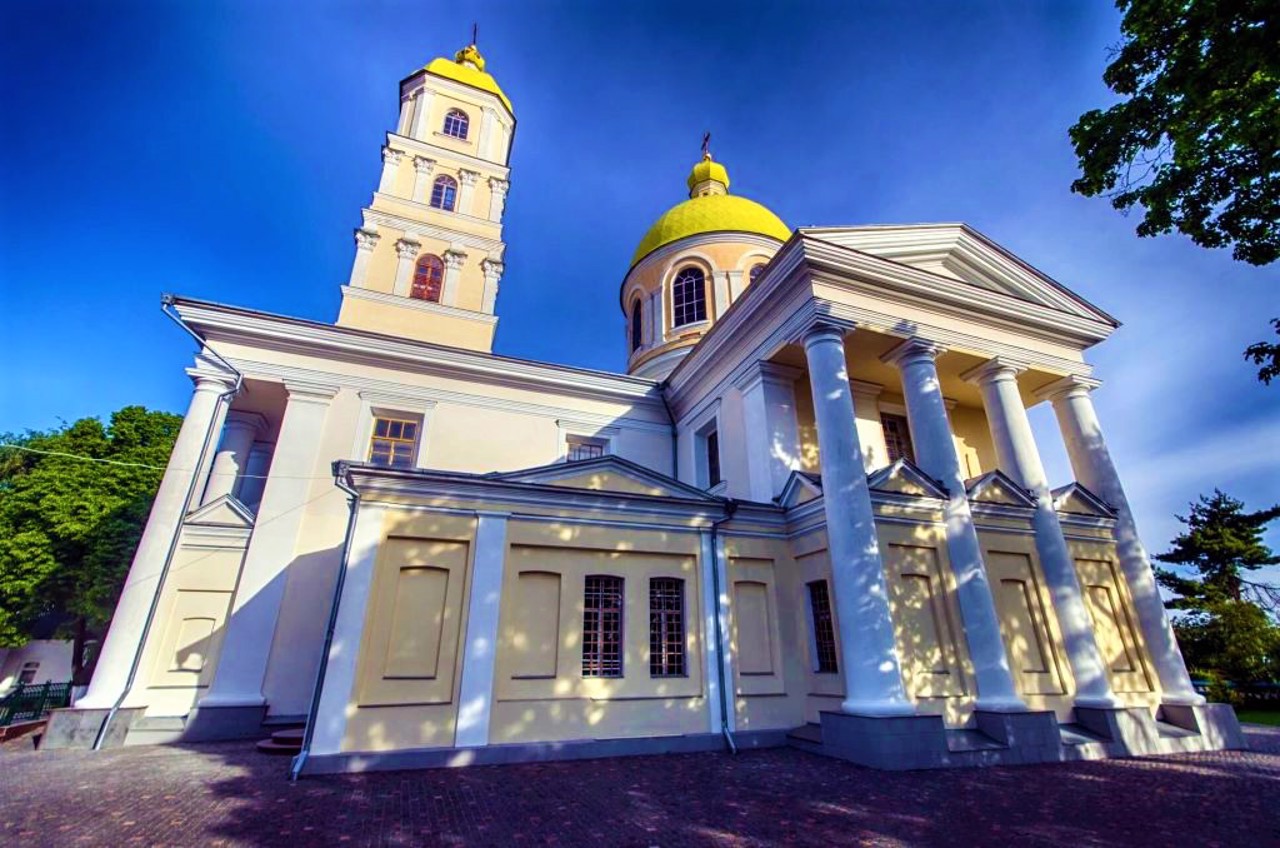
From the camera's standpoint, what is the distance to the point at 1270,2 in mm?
6004

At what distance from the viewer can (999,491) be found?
12.5 metres

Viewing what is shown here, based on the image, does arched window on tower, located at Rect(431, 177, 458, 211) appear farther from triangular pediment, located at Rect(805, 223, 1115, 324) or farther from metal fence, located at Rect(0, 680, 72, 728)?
metal fence, located at Rect(0, 680, 72, 728)

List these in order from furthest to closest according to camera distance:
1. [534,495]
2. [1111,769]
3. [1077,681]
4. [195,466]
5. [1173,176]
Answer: [195,466] < [1077,681] < [534,495] < [1111,769] < [1173,176]

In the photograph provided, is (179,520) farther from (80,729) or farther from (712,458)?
(712,458)

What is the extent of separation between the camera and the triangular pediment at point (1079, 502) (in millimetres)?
13039

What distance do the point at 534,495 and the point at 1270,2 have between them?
1103 centimetres

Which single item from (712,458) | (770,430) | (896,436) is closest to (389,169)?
(712,458)

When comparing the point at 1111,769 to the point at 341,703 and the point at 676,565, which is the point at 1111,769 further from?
the point at 341,703

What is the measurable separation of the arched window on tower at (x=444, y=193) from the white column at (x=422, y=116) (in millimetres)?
1856

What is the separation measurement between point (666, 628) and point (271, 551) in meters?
9.00

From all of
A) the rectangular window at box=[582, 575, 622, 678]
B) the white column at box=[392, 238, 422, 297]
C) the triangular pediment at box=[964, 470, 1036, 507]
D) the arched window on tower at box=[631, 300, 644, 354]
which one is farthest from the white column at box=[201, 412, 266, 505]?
the triangular pediment at box=[964, 470, 1036, 507]

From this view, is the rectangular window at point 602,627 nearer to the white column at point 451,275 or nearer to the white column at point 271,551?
the white column at point 271,551

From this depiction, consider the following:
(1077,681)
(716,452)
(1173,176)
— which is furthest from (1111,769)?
(716,452)

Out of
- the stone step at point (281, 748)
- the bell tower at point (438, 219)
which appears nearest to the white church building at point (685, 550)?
the stone step at point (281, 748)
